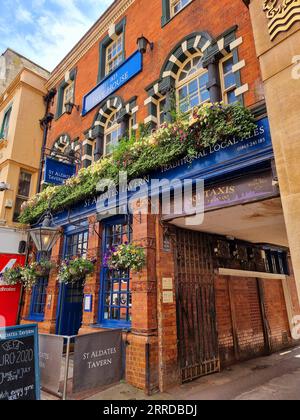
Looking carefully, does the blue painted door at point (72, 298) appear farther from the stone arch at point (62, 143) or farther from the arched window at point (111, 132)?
the stone arch at point (62, 143)

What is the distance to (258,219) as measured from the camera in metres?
6.46

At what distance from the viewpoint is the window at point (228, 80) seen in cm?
665

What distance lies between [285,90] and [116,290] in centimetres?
575

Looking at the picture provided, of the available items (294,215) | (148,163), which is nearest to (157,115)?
(148,163)

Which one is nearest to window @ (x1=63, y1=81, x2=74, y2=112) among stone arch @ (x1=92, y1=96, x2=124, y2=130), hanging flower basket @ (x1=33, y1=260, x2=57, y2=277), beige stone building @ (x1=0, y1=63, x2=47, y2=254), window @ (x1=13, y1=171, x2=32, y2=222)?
beige stone building @ (x1=0, y1=63, x2=47, y2=254)

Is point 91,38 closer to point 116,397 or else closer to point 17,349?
point 17,349

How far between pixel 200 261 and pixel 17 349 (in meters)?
4.53

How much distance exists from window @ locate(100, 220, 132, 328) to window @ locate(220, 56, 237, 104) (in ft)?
13.0

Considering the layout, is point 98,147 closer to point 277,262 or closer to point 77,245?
point 77,245

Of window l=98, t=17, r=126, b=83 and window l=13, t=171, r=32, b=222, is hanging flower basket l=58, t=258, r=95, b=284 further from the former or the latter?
window l=98, t=17, r=126, b=83

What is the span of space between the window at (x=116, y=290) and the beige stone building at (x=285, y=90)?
4218 mm

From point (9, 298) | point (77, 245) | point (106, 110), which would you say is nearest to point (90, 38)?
point (106, 110)

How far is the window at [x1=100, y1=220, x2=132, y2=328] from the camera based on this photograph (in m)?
6.94

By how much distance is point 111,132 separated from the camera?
1014 cm
